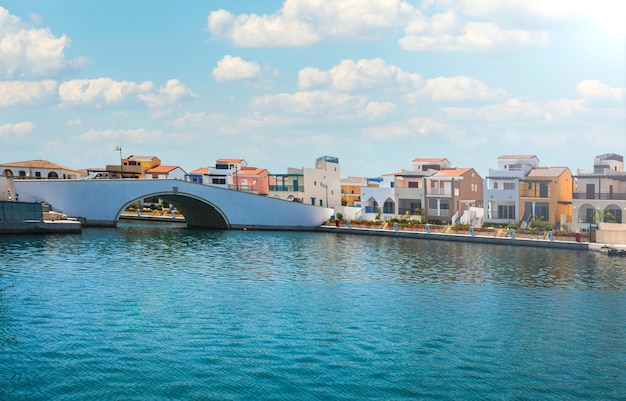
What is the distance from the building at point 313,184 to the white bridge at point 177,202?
487 inches

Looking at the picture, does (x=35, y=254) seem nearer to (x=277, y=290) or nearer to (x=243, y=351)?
(x=277, y=290)

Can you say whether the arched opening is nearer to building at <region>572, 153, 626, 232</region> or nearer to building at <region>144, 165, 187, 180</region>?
building at <region>572, 153, 626, 232</region>

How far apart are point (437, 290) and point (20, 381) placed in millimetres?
22947

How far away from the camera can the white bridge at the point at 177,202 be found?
69.1 m

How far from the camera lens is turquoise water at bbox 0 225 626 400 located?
61.0 ft

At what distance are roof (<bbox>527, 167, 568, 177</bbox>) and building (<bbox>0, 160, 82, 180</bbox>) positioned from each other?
2927 inches

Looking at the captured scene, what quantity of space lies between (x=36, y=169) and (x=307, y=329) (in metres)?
91.2

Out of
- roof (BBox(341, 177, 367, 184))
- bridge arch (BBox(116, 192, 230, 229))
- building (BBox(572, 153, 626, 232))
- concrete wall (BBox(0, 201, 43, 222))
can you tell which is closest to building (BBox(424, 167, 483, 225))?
building (BBox(572, 153, 626, 232))

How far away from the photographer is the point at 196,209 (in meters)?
80.7

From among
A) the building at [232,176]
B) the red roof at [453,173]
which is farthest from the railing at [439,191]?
the building at [232,176]

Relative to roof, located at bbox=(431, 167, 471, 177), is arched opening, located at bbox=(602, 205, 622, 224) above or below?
below

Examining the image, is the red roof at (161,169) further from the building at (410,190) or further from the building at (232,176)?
the building at (410,190)

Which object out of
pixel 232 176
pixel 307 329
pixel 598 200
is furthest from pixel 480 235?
pixel 232 176

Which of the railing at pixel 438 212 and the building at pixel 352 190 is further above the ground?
the building at pixel 352 190
